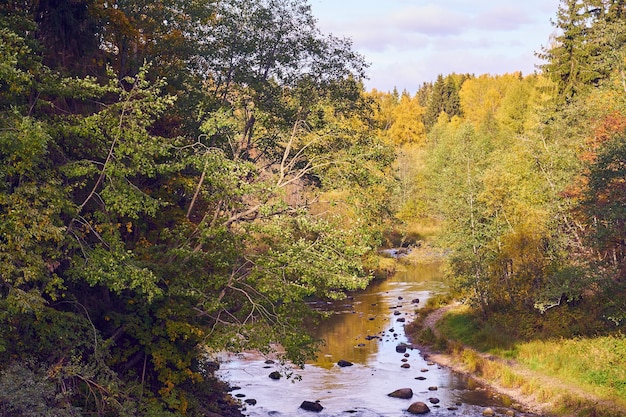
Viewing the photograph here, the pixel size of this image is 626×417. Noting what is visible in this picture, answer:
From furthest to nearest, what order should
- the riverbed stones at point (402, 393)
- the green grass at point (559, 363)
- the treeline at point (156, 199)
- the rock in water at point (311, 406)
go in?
the riverbed stones at point (402, 393) < the rock in water at point (311, 406) < the green grass at point (559, 363) < the treeline at point (156, 199)

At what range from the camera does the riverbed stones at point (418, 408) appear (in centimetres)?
2627

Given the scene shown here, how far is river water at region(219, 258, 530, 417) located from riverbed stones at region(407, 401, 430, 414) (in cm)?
23

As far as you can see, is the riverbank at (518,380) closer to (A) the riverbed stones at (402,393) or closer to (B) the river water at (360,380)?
(B) the river water at (360,380)

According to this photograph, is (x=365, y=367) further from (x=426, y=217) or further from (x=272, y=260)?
(x=426, y=217)

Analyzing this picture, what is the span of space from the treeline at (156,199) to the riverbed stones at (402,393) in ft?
26.3

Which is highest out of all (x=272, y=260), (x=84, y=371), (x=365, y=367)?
(x=272, y=260)

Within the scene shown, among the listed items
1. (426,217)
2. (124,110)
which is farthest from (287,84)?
(426,217)

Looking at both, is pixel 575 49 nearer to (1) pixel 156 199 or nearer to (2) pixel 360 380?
(2) pixel 360 380

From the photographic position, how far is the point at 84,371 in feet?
49.2

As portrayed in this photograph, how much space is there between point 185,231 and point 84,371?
581cm

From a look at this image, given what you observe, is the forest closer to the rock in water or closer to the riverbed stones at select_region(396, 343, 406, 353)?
the rock in water

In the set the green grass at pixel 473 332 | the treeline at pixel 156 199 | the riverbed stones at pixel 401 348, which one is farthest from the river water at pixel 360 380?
the treeline at pixel 156 199

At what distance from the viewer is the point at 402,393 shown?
93.4 feet

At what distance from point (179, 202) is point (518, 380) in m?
17.0
